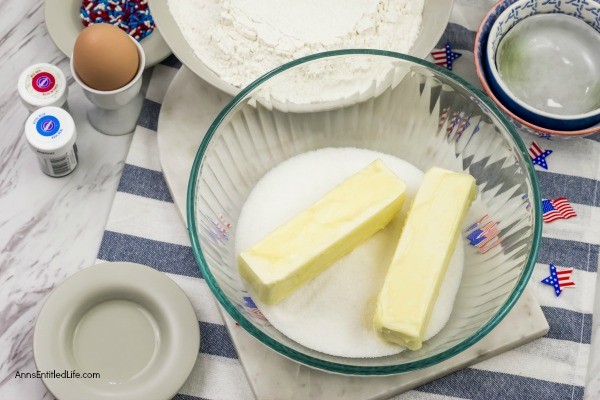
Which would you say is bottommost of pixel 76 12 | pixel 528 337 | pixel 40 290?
pixel 40 290

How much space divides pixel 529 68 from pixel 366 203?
0.43 metres

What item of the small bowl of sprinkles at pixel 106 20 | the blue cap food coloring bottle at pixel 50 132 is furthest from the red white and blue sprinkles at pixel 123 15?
the blue cap food coloring bottle at pixel 50 132

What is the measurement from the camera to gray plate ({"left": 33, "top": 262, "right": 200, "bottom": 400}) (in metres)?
1.18

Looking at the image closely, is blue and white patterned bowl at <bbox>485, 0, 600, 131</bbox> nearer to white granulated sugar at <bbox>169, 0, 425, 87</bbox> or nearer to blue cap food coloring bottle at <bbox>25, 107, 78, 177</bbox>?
white granulated sugar at <bbox>169, 0, 425, 87</bbox>

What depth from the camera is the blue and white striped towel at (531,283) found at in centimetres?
125

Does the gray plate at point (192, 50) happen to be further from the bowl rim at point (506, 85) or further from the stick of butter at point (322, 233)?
the stick of butter at point (322, 233)

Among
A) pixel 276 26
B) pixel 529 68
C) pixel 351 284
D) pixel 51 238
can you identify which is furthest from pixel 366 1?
pixel 51 238

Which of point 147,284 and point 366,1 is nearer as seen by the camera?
point 147,284

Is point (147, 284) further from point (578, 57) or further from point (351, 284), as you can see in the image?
point (578, 57)

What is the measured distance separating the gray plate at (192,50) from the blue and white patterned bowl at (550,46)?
9 cm

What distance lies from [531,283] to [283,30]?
51 centimetres

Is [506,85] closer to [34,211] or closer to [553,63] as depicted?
[553,63]

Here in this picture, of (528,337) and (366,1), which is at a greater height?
(366,1)

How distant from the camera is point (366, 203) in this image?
112 centimetres
